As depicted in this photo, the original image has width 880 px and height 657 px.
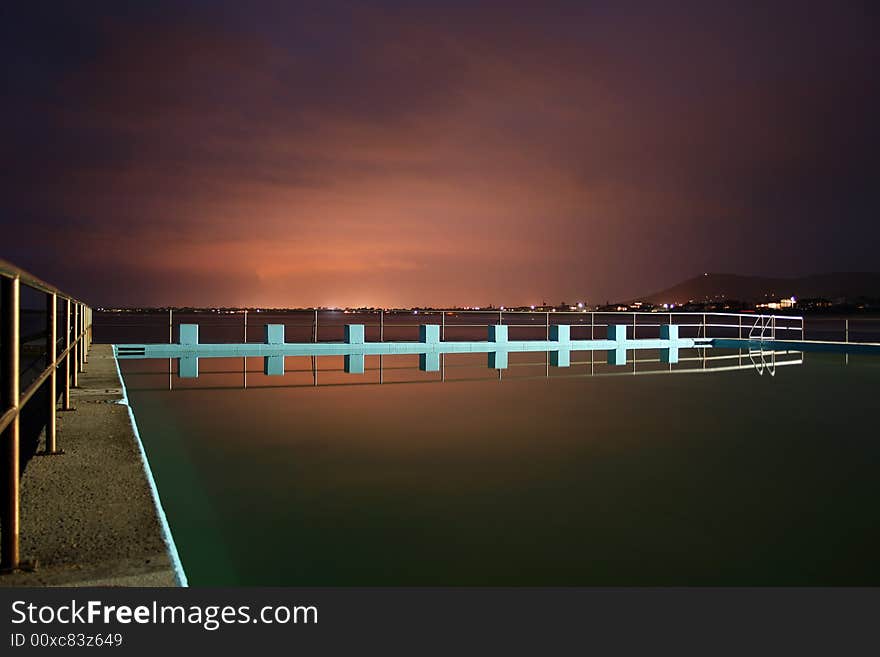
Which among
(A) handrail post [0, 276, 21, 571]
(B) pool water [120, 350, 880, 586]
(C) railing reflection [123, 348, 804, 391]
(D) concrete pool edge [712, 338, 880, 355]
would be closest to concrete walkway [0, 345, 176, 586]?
(A) handrail post [0, 276, 21, 571]

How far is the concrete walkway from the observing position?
6.17ft

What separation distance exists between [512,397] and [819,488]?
Answer: 4.81m

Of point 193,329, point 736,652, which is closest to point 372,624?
point 736,652

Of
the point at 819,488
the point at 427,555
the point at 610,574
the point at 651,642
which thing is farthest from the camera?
the point at 819,488

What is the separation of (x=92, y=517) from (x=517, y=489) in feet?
8.38

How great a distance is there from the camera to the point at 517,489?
4.27 metres

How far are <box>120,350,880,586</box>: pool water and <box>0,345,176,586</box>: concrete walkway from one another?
0.54 m

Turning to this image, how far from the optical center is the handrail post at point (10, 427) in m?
1.94

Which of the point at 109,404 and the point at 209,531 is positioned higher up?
the point at 109,404

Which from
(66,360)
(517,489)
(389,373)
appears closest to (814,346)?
(389,373)

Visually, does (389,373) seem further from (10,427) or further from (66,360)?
(10,427)

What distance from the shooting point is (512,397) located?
892 centimetres

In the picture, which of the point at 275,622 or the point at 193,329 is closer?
the point at 275,622

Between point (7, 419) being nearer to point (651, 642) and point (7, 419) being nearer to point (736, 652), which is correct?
point (651, 642)
